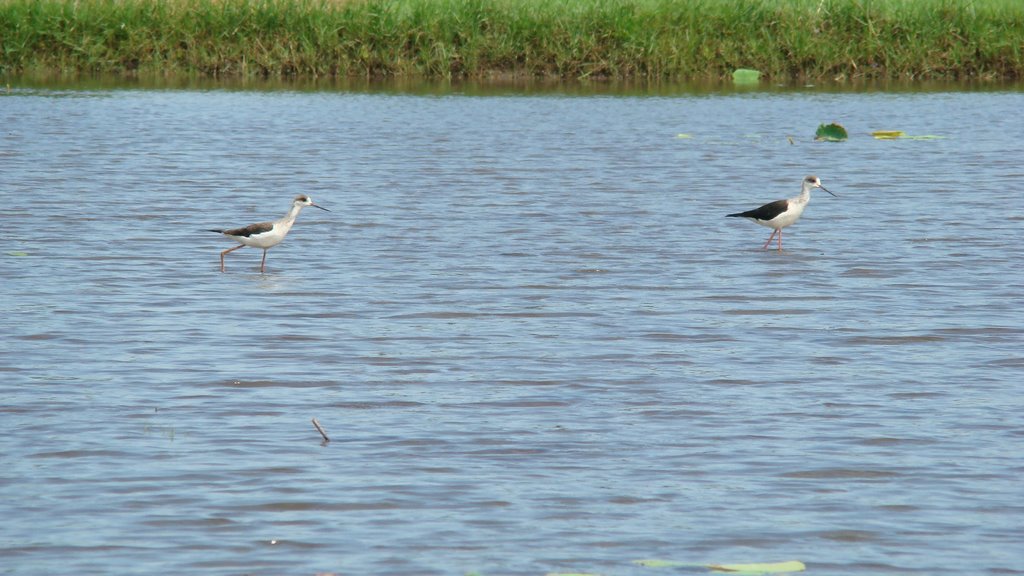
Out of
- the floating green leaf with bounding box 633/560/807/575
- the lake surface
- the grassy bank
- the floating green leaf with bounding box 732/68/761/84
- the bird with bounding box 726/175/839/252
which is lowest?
the lake surface

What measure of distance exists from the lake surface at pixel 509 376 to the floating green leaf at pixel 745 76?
A: 40.7 ft

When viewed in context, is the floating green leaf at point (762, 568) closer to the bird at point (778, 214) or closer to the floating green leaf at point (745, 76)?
the bird at point (778, 214)

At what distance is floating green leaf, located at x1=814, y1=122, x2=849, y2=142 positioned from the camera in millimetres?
24281

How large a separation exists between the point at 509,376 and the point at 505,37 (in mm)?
23643

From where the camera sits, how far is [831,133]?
24547 millimetres

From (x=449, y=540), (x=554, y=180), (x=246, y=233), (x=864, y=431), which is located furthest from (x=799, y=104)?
(x=449, y=540)

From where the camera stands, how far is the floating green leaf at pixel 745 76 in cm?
3300

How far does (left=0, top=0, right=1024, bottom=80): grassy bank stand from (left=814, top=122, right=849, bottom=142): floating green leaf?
8281 millimetres

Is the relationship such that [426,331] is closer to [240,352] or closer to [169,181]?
[240,352]

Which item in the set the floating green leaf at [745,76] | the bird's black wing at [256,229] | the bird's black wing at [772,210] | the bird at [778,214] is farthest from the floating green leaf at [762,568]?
the floating green leaf at [745,76]

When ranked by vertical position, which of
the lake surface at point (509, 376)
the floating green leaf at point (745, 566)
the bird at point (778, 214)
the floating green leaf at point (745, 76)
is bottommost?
the lake surface at point (509, 376)

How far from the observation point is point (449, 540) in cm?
631

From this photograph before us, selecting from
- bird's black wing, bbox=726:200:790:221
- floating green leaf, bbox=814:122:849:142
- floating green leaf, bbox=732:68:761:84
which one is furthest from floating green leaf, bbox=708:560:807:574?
floating green leaf, bbox=732:68:761:84

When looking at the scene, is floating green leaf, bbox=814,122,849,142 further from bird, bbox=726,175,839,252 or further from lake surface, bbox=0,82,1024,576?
bird, bbox=726,175,839,252
